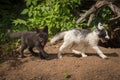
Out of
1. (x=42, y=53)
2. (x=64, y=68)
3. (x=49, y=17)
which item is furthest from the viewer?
(x=49, y=17)

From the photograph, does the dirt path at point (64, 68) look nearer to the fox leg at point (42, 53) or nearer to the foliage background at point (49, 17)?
the fox leg at point (42, 53)

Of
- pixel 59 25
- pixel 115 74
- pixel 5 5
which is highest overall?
pixel 5 5

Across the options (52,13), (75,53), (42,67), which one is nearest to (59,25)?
(52,13)

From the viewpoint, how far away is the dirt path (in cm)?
775

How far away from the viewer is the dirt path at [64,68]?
7.75m

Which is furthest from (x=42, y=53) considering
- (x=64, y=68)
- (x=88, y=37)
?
(x=88, y=37)

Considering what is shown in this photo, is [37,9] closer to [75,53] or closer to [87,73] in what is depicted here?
[75,53]

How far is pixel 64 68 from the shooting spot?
796cm

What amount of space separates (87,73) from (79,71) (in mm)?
210

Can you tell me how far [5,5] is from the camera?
39.2 ft

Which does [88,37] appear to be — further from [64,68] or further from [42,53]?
[42,53]

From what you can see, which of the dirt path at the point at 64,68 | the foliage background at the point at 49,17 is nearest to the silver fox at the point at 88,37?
the dirt path at the point at 64,68

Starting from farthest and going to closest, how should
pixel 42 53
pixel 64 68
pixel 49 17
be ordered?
1. pixel 49 17
2. pixel 42 53
3. pixel 64 68

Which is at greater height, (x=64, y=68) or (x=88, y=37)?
(x=88, y=37)
